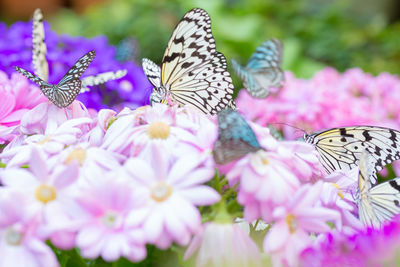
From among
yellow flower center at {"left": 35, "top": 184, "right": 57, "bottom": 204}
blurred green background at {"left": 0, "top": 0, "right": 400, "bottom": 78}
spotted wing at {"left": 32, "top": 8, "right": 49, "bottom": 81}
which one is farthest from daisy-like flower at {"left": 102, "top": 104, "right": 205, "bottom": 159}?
blurred green background at {"left": 0, "top": 0, "right": 400, "bottom": 78}

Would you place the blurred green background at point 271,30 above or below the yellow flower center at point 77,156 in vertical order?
above

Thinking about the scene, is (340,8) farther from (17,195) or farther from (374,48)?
(17,195)

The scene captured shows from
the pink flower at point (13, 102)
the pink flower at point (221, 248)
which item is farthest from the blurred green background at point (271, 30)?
the pink flower at point (221, 248)

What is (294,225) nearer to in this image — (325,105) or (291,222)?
(291,222)

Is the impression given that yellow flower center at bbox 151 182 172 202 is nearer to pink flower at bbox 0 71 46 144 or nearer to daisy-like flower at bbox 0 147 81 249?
daisy-like flower at bbox 0 147 81 249

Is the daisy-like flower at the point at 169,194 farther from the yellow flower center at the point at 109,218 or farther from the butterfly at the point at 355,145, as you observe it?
the butterfly at the point at 355,145

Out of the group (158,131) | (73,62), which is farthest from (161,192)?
(73,62)
